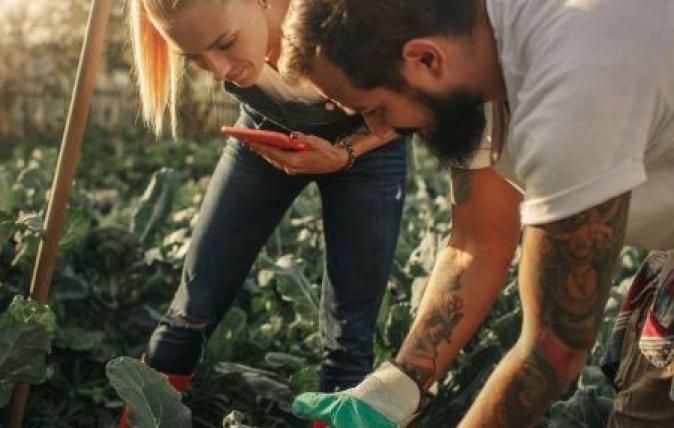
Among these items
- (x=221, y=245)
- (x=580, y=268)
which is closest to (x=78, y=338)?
(x=221, y=245)

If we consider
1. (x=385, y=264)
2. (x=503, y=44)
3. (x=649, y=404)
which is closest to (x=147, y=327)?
(x=385, y=264)

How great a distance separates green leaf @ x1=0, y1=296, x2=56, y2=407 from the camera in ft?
10.9

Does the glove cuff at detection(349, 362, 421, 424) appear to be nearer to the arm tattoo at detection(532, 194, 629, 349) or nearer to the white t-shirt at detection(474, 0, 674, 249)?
the arm tattoo at detection(532, 194, 629, 349)

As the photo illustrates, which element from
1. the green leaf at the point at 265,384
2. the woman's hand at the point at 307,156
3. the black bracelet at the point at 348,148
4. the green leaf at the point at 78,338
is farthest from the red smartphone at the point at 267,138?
the green leaf at the point at 78,338

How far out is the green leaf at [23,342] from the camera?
3.34 meters

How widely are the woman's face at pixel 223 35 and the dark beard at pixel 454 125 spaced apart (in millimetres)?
678

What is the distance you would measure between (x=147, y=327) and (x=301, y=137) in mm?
1575

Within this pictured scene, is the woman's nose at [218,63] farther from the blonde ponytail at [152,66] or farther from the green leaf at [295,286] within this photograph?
the green leaf at [295,286]

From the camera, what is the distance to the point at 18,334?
3.34m

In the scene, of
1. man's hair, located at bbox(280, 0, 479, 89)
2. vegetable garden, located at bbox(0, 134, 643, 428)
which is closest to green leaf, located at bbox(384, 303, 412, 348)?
vegetable garden, located at bbox(0, 134, 643, 428)

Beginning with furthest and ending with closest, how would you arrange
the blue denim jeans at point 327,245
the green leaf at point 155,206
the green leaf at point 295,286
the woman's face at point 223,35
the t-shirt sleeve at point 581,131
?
the green leaf at point 155,206, the green leaf at point 295,286, the blue denim jeans at point 327,245, the woman's face at point 223,35, the t-shirt sleeve at point 581,131

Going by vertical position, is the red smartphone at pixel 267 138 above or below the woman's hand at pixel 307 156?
above

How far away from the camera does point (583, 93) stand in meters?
1.86

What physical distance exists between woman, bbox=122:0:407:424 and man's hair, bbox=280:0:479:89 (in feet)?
2.65
